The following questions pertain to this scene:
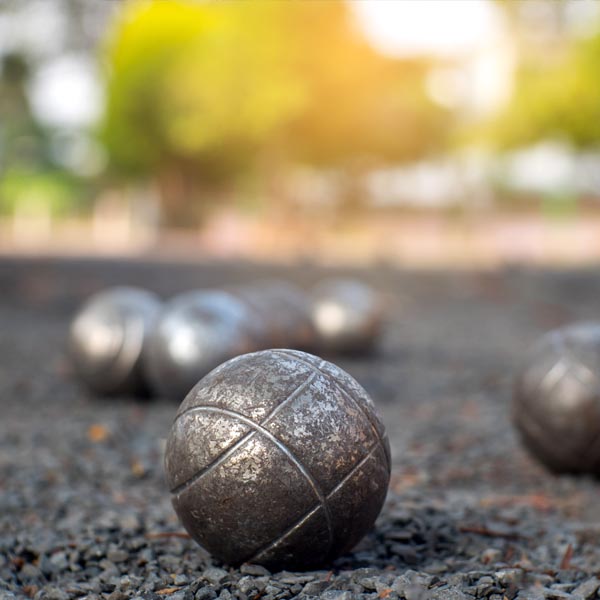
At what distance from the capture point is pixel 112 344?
8.28 m

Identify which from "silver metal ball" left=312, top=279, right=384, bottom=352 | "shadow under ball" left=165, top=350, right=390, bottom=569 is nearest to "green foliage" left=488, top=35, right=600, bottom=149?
"silver metal ball" left=312, top=279, right=384, bottom=352

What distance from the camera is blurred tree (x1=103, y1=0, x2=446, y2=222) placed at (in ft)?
102

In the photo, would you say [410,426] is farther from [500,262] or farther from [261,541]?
[500,262]

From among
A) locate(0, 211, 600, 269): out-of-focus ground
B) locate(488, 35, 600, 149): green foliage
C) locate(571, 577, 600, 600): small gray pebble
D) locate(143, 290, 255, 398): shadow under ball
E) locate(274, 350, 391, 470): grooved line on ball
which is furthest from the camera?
locate(0, 211, 600, 269): out-of-focus ground

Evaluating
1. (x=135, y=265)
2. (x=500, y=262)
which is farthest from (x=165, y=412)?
(x=500, y=262)

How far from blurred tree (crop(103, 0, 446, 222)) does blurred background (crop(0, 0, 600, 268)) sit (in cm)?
8

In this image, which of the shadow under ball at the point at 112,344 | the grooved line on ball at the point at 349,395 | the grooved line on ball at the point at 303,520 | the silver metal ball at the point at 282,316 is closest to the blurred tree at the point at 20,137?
the silver metal ball at the point at 282,316

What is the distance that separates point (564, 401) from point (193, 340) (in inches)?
131

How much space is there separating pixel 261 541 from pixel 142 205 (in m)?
46.6

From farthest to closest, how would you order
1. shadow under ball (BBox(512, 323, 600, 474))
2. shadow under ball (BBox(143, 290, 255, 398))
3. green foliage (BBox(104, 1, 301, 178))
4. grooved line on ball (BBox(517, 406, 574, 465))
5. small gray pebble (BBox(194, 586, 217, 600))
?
green foliage (BBox(104, 1, 301, 178)) → shadow under ball (BBox(143, 290, 255, 398)) → grooved line on ball (BBox(517, 406, 574, 465)) → shadow under ball (BBox(512, 323, 600, 474)) → small gray pebble (BBox(194, 586, 217, 600))

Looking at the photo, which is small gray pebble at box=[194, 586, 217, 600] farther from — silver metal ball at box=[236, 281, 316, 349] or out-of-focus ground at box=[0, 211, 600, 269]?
out-of-focus ground at box=[0, 211, 600, 269]

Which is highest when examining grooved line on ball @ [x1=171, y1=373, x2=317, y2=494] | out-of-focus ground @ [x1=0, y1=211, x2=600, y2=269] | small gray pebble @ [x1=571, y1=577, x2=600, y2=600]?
grooved line on ball @ [x1=171, y1=373, x2=317, y2=494]

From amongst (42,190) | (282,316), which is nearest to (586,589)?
(282,316)

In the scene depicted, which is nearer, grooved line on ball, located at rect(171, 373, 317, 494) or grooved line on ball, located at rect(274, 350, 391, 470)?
grooved line on ball, located at rect(171, 373, 317, 494)
